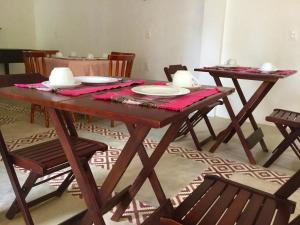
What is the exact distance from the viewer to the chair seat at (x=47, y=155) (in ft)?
4.76

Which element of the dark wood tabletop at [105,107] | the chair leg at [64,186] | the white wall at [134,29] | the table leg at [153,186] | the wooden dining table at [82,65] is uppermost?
the white wall at [134,29]

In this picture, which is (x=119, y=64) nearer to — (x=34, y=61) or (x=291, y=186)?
(x=34, y=61)

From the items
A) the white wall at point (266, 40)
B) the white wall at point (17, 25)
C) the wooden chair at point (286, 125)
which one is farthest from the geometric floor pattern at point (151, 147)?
the white wall at point (17, 25)

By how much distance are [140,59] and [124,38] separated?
0.47m

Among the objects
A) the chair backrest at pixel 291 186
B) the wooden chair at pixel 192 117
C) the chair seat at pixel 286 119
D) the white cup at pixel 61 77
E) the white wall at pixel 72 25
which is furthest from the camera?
the white wall at pixel 72 25

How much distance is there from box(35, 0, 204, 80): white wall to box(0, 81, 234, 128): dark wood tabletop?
3.26 metres

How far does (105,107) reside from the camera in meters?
1.02

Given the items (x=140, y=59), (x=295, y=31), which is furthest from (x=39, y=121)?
(x=295, y=31)

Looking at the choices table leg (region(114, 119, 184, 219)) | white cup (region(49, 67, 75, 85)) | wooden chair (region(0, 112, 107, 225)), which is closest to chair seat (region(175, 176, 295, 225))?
table leg (region(114, 119, 184, 219))

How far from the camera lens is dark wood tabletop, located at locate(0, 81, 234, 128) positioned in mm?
901

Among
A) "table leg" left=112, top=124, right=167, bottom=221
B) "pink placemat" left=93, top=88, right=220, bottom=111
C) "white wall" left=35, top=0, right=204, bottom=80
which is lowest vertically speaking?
"table leg" left=112, top=124, right=167, bottom=221

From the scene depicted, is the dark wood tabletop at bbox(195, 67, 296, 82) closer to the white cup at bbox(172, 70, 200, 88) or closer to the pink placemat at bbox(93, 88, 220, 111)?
the white cup at bbox(172, 70, 200, 88)

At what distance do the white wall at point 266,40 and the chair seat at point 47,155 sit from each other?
289cm

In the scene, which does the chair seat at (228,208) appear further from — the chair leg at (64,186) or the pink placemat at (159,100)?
the chair leg at (64,186)
